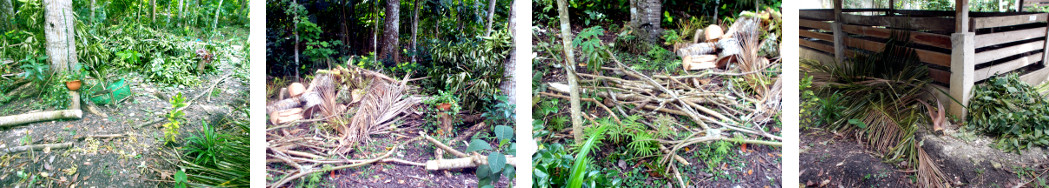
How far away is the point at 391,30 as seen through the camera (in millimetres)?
1828

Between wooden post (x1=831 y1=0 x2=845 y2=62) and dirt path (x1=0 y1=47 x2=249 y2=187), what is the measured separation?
8.04ft

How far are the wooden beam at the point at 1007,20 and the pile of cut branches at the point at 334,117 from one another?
2.03 meters

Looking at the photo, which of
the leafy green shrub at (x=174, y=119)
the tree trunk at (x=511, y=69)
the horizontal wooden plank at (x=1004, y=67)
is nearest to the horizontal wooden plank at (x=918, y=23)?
the horizontal wooden plank at (x=1004, y=67)

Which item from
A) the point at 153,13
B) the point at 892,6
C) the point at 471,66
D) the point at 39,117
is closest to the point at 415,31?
the point at 471,66

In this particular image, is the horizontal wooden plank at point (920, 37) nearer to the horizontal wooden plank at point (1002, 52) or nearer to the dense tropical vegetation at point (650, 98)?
the horizontal wooden plank at point (1002, 52)

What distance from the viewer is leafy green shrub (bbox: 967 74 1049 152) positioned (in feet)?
6.10

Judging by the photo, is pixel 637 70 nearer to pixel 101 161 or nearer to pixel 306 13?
pixel 306 13

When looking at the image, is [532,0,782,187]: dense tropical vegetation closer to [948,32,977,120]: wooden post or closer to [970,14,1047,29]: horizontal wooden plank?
[948,32,977,120]: wooden post

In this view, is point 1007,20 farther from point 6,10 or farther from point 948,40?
point 6,10

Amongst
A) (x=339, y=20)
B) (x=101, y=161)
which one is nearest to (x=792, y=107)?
(x=339, y=20)

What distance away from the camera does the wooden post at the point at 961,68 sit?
1.83 m

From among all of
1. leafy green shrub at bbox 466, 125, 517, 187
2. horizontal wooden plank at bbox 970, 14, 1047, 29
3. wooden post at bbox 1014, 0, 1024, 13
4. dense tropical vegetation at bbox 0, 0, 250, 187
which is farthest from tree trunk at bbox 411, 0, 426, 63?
wooden post at bbox 1014, 0, 1024, 13

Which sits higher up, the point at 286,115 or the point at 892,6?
the point at 892,6

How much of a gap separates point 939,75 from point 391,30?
200cm
